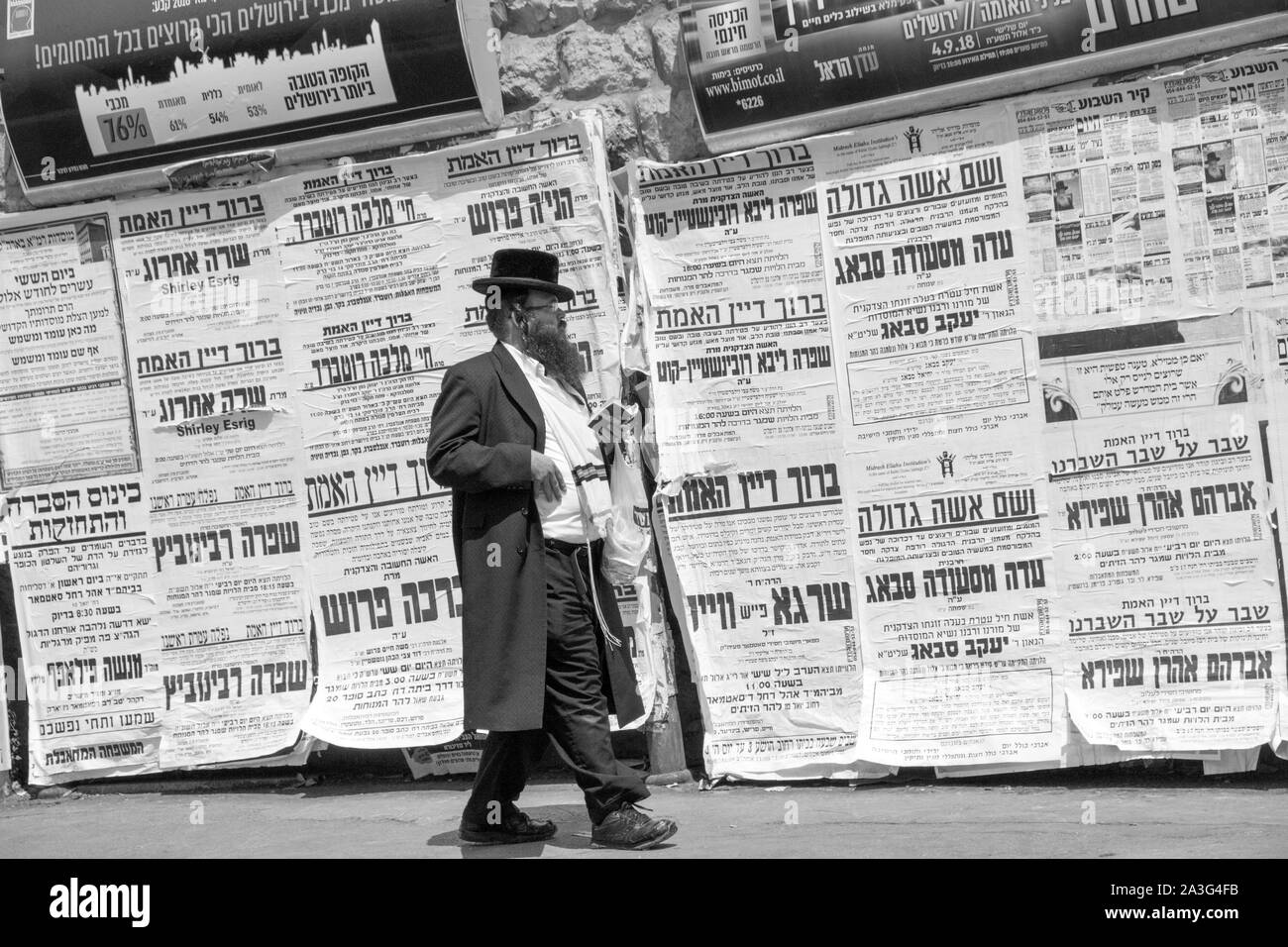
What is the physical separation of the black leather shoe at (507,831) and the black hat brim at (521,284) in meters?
1.76

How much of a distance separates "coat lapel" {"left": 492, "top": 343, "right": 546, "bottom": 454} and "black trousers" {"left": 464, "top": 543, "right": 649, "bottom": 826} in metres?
0.38

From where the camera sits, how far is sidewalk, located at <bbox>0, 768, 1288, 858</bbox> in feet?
14.3

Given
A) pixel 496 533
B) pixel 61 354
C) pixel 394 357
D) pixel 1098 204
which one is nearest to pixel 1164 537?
pixel 1098 204

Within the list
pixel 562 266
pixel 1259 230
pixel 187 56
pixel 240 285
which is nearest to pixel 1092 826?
pixel 1259 230

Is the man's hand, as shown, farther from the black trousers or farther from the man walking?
the black trousers

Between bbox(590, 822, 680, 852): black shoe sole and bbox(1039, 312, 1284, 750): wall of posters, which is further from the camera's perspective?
bbox(1039, 312, 1284, 750): wall of posters

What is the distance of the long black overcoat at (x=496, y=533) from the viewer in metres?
4.42

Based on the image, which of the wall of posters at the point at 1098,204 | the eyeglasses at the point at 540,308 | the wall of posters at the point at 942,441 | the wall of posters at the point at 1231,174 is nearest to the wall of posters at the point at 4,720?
the eyeglasses at the point at 540,308

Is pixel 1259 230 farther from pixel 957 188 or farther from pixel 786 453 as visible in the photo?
pixel 786 453

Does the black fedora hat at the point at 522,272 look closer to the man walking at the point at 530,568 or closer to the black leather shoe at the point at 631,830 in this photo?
the man walking at the point at 530,568

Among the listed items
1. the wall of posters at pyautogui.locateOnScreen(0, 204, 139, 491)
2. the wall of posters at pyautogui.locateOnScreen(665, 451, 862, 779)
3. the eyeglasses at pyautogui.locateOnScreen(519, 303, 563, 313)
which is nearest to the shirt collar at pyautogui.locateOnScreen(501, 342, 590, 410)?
the eyeglasses at pyautogui.locateOnScreen(519, 303, 563, 313)

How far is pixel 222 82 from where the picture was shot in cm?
582

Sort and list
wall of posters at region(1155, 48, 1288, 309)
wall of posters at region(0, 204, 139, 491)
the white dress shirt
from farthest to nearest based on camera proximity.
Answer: wall of posters at region(0, 204, 139, 491) → wall of posters at region(1155, 48, 1288, 309) → the white dress shirt

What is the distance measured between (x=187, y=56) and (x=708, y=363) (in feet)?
8.42
